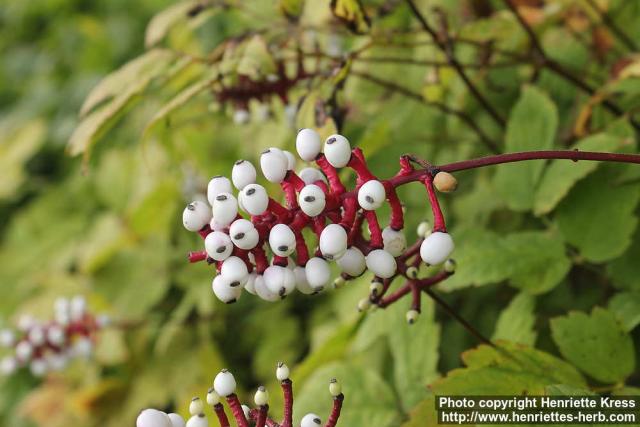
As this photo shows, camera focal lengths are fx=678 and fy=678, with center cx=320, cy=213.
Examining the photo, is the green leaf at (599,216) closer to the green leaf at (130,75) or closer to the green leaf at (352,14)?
the green leaf at (352,14)

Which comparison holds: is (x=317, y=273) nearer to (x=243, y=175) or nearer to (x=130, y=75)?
(x=243, y=175)

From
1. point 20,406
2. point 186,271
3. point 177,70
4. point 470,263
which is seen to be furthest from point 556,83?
point 20,406

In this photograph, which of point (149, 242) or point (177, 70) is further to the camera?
point (149, 242)

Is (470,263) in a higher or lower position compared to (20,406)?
higher

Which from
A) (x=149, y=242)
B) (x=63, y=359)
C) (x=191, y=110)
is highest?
(x=191, y=110)

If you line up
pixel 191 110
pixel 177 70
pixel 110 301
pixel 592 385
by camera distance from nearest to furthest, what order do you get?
1. pixel 592 385
2. pixel 177 70
3. pixel 191 110
4. pixel 110 301

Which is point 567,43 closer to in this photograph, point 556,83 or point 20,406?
point 556,83

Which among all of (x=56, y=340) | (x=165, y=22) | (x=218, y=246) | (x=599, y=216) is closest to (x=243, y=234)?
(x=218, y=246)

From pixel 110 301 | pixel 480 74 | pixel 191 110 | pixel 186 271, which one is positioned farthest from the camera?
pixel 110 301
